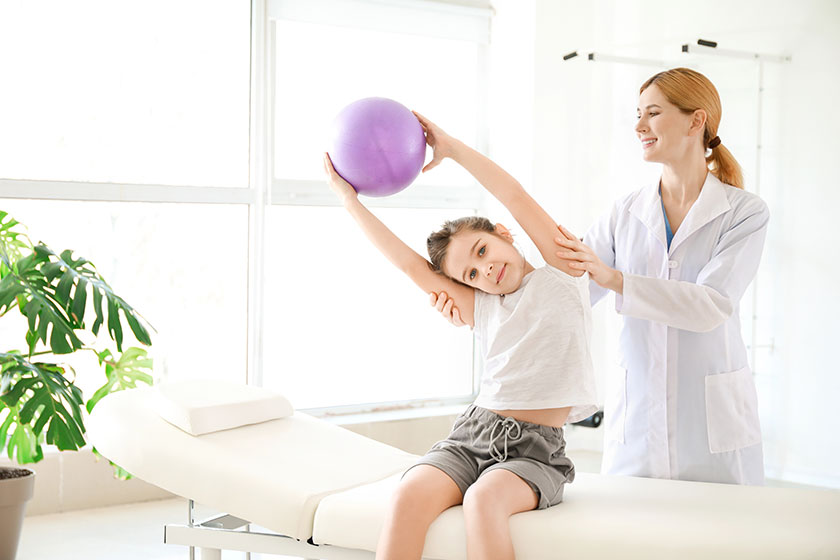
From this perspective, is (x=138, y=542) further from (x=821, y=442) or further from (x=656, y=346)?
(x=821, y=442)

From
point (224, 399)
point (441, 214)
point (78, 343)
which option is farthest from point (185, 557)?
point (441, 214)

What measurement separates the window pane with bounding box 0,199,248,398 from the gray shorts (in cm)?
209

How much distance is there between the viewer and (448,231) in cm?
195

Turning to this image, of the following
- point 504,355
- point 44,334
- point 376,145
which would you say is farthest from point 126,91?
point 504,355

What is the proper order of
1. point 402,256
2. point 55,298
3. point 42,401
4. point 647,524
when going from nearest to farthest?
point 647,524, point 402,256, point 42,401, point 55,298

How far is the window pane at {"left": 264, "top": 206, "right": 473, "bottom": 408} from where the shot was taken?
4.04 metres

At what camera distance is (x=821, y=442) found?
11.9ft

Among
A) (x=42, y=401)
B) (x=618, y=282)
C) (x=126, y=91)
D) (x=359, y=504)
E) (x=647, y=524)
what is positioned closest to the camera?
(x=647, y=524)

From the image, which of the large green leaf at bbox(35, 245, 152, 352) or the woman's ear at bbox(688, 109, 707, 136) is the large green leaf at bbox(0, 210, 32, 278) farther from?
the woman's ear at bbox(688, 109, 707, 136)

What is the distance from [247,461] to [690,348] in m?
0.96

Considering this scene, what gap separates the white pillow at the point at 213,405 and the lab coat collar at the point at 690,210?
38.3 inches

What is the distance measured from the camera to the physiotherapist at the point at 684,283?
6.21 ft

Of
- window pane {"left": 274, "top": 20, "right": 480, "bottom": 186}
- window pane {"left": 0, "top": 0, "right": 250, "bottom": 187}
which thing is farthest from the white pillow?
window pane {"left": 274, "top": 20, "right": 480, "bottom": 186}

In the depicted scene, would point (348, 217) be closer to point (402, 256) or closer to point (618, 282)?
point (402, 256)
